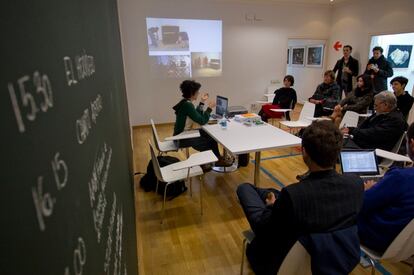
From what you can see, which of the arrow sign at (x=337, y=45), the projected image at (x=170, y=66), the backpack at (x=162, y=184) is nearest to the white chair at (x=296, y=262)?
the backpack at (x=162, y=184)

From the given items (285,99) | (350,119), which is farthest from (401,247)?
(285,99)

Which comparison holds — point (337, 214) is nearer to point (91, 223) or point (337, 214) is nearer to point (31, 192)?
point (91, 223)

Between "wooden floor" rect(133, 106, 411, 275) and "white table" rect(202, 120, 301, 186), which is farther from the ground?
"white table" rect(202, 120, 301, 186)

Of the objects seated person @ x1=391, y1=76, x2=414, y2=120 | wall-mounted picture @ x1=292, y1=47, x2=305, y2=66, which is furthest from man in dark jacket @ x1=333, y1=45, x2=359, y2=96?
seated person @ x1=391, y1=76, x2=414, y2=120

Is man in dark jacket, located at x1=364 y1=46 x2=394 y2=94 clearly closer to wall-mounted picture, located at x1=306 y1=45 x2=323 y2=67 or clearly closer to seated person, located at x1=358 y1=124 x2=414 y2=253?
wall-mounted picture, located at x1=306 y1=45 x2=323 y2=67

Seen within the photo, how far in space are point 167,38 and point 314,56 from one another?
461 centimetres

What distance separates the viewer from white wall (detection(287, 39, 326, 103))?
777cm

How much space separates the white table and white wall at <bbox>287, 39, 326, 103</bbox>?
5.46 m

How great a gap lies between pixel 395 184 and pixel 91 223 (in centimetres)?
154

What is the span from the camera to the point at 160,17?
5695mm

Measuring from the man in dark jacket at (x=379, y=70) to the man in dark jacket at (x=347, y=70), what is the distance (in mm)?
655

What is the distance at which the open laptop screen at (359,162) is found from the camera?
2.27 metres

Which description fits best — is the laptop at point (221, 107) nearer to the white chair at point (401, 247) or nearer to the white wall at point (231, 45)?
the white wall at point (231, 45)

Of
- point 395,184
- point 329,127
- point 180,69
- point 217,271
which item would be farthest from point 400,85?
point 180,69
